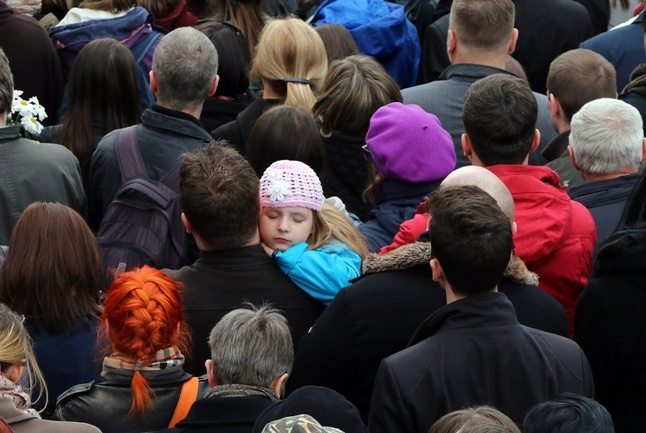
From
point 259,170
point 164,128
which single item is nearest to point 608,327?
point 259,170

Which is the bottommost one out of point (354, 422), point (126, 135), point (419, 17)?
point (419, 17)

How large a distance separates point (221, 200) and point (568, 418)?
5.92 ft

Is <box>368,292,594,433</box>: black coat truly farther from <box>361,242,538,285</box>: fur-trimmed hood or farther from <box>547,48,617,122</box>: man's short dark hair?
<box>547,48,617,122</box>: man's short dark hair

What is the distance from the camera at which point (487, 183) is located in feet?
14.0

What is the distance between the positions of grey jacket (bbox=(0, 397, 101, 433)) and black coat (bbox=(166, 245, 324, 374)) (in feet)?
2.87

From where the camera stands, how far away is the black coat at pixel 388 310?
13.3ft

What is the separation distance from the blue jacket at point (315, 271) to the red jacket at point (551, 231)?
2.29 ft

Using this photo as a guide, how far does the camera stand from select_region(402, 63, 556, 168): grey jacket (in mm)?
6012

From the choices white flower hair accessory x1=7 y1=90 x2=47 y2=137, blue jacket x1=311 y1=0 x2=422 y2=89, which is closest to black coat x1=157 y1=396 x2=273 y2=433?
white flower hair accessory x1=7 y1=90 x2=47 y2=137

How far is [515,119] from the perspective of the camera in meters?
4.92

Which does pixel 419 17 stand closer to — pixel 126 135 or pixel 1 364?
pixel 126 135

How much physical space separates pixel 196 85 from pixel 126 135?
0.45 meters

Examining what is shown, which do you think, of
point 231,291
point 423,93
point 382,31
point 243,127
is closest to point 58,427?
point 231,291

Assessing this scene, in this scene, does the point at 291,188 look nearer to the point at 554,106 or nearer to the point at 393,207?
the point at 393,207
